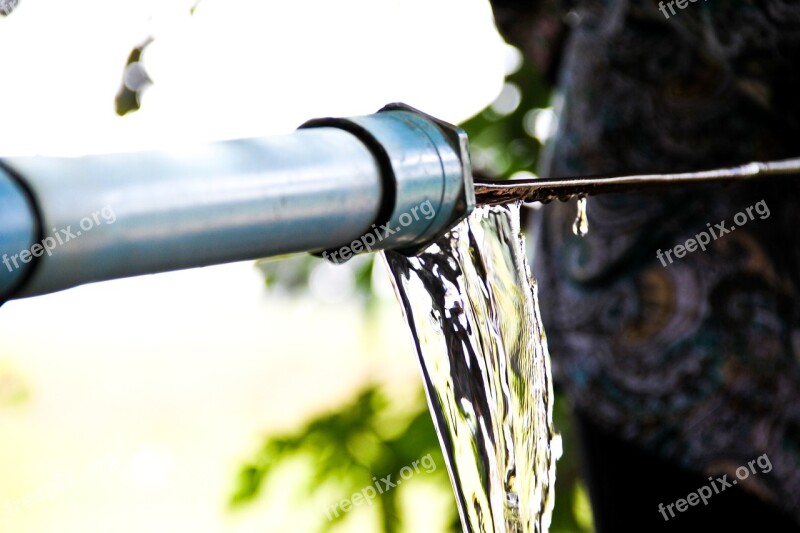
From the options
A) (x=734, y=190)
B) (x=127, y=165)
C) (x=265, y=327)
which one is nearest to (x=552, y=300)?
(x=734, y=190)

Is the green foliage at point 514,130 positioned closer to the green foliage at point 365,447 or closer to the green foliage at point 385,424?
the green foliage at point 385,424

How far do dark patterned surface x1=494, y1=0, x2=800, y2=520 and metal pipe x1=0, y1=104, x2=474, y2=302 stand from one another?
Answer: 69cm

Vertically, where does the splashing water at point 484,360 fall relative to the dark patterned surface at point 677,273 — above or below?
above

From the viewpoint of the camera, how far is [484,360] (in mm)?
590

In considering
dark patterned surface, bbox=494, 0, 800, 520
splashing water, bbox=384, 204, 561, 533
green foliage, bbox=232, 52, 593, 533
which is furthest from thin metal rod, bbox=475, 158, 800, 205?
green foliage, bbox=232, 52, 593, 533

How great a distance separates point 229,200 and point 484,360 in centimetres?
25

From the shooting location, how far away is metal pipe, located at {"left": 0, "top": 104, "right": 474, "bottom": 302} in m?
0.33

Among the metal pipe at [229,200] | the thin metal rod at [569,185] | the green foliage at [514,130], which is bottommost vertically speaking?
the green foliage at [514,130]

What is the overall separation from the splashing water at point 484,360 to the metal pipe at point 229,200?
0.08m

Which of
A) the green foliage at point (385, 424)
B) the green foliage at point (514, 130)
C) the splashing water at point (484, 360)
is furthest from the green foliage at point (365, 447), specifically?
the splashing water at point (484, 360)

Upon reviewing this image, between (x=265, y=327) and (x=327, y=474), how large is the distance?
201 inches

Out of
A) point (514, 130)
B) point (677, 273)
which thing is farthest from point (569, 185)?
point (514, 130)

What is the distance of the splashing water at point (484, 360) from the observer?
557 mm

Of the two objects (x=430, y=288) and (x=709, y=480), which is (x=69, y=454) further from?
(x=430, y=288)
